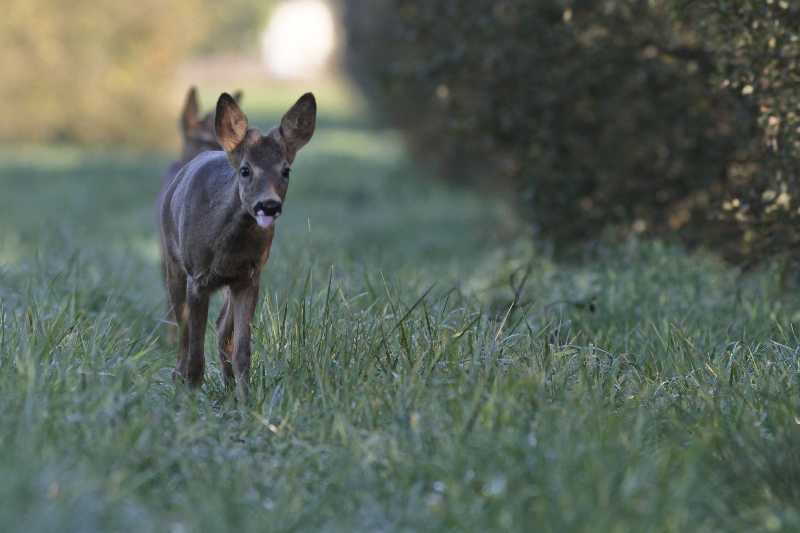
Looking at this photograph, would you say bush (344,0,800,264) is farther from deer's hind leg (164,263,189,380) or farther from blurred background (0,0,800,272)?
deer's hind leg (164,263,189,380)

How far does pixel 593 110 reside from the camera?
10914 mm

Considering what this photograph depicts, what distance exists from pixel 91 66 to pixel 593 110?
25.1 m

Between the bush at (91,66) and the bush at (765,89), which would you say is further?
the bush at (91,66)

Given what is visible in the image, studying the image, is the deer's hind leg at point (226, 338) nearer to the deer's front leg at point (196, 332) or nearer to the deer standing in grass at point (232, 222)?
the deer standing in grass at point (232, 222)

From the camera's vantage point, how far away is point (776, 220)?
8.49 metres

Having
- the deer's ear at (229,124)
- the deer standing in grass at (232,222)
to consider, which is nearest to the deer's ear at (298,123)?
the deer standing in grass at (232,222)

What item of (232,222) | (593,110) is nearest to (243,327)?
(232,222)

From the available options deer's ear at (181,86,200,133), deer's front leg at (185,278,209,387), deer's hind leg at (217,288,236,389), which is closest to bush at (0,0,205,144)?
deer's ear at (181,86,200,133)

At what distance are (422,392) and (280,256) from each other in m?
4.77

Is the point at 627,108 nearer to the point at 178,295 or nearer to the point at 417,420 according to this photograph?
the point at 178,295

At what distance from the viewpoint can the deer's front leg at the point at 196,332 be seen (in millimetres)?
6391

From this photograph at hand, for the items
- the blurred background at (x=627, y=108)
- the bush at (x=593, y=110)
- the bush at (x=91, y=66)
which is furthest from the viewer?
the bush at (x=91, y=66)

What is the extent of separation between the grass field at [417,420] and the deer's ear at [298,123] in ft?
2.39

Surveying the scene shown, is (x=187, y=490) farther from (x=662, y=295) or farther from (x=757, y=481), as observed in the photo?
(x=662, y=295)
